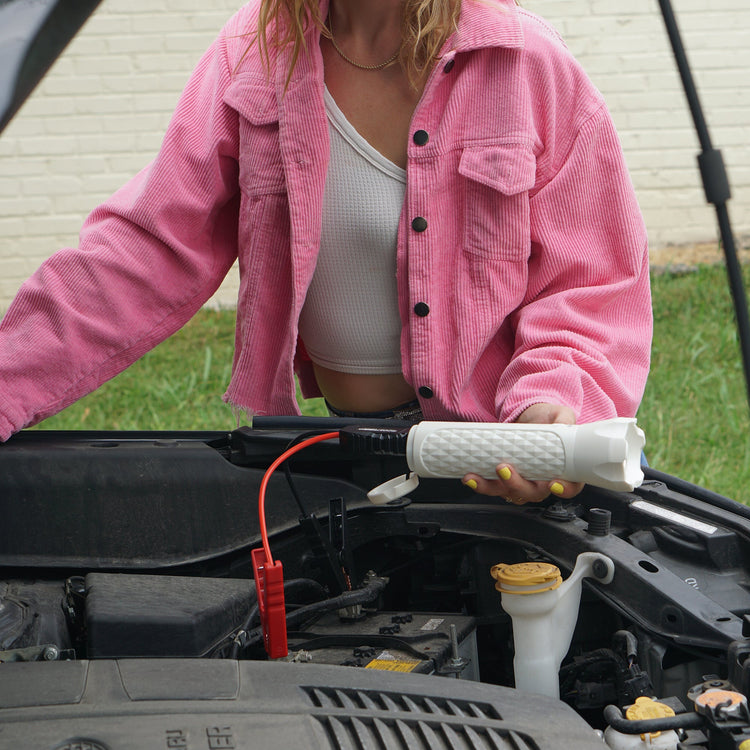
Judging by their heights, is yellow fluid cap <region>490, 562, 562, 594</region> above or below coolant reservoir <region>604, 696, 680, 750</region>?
above

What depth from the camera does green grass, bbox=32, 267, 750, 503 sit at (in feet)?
11.5

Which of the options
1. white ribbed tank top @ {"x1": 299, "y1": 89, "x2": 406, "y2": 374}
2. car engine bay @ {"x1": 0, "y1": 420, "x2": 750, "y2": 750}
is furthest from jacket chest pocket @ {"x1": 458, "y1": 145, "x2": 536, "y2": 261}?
car engine bay @ {"x1": 0, "y1": 420, "x2": 750, "y2": 750}

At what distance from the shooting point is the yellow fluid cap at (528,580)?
1104mm

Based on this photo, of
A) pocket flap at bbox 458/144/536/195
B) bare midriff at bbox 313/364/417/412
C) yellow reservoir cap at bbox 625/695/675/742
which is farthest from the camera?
bare midriff at bbox 313/364/417/412

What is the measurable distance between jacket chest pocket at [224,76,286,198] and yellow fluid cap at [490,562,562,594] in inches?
27.8

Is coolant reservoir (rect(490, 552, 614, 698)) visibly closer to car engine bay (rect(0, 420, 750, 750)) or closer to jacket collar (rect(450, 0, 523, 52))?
car engine bay (rect(0, 420, 750, 750))

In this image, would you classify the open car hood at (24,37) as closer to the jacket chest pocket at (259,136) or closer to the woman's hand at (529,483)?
the jacket chest pocket at (259,136)

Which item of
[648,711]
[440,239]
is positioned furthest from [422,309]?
[648,711]

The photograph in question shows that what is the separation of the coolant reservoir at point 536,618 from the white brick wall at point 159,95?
4468 mm

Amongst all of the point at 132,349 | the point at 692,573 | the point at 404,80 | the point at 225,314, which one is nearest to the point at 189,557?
the point at 132,349

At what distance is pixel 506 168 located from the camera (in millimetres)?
1427

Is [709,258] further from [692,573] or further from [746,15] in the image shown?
[692,573]

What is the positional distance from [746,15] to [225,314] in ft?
9.58

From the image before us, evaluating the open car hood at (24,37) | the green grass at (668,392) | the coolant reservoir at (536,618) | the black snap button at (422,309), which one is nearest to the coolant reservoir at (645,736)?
the coolant reservoir at (536,618)
